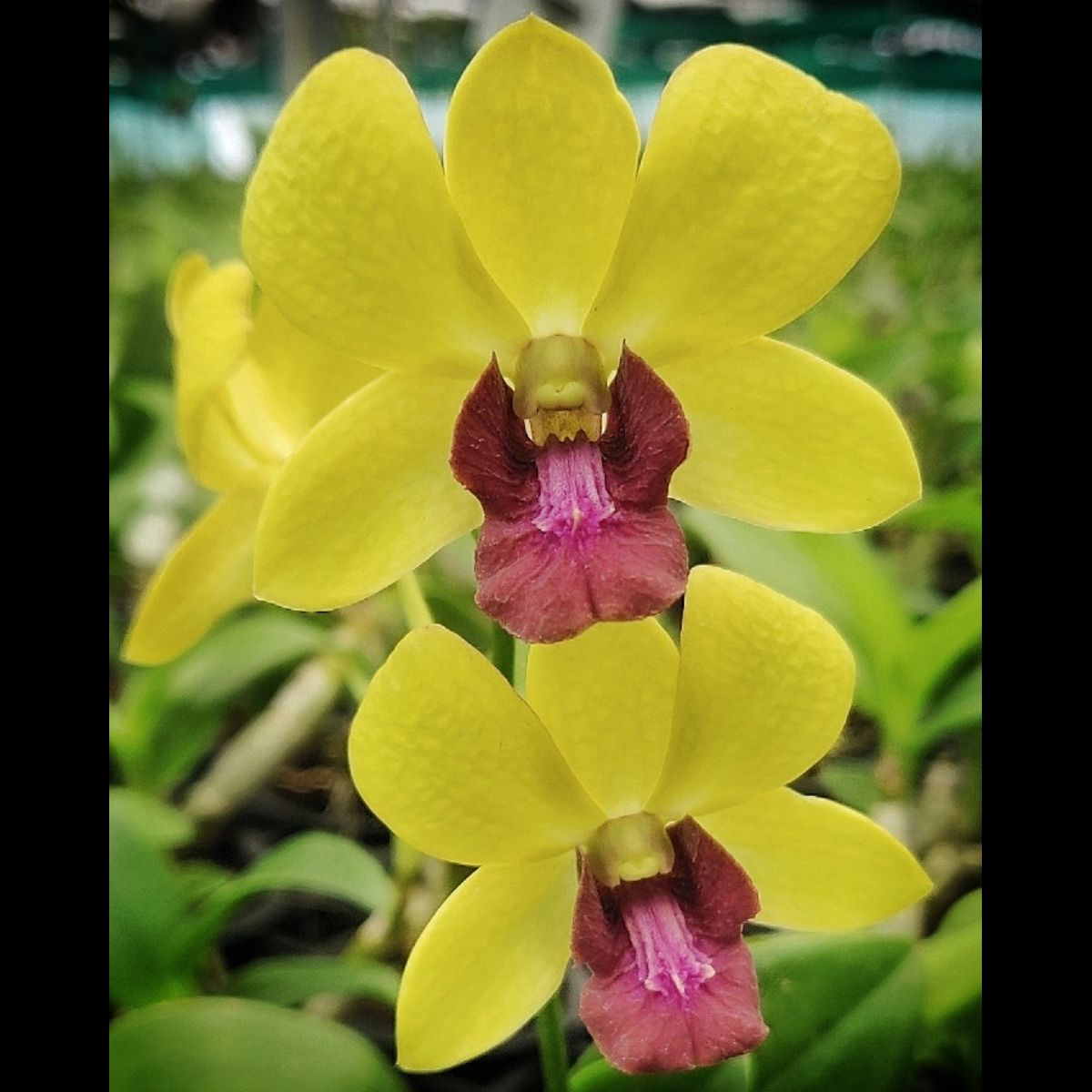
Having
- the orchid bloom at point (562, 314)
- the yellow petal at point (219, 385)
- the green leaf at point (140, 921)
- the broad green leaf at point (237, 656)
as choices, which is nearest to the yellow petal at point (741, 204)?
the orchid bloom at point (562, 314)

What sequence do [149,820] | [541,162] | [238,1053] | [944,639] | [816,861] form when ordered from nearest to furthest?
1. [541,162]
2. [816,861]
3. [238,1053]
4. [149,820]
5. [944,639]

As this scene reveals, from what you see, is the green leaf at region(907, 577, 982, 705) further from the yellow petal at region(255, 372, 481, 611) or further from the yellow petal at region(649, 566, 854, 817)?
the yellow petal at region(255, 372, 481, 611)

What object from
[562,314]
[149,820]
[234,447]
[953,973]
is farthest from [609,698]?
[149,820]

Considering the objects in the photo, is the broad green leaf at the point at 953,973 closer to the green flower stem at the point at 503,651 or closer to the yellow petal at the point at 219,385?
the green flower stem at the point at 503,651

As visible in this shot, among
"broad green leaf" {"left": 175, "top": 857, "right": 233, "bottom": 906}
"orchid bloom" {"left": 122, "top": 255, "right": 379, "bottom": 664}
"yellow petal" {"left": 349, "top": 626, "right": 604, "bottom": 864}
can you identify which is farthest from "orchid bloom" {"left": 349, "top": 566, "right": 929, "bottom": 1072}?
"broad green leaf" {"left": 175, "top": 857, "right": 233, "bottom": 906}

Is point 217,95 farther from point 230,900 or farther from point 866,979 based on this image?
point 866,979

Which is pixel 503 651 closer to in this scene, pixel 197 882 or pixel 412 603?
pixel 412 603
